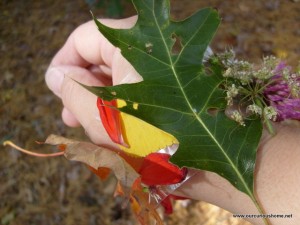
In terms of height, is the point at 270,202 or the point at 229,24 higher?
the point at 270,202

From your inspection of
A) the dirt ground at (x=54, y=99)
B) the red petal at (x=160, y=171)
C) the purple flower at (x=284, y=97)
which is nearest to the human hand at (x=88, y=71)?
the red petal at (x=160, y=171)

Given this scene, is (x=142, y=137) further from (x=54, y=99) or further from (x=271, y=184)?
(x=54, y=99)

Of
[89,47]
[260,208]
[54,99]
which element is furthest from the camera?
[54,99]

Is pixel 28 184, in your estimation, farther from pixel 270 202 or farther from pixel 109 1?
pixel 270 202

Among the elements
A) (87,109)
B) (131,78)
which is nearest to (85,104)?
(87,109)

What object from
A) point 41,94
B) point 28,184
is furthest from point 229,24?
point 28,184
